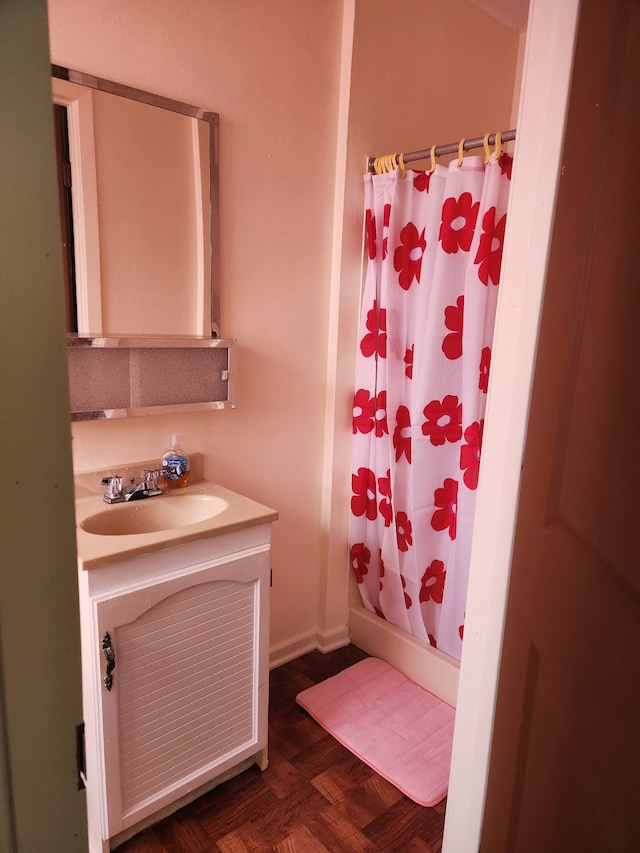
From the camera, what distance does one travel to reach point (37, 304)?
52 centimetres

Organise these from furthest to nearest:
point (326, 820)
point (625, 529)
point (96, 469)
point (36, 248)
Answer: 1. point (96, 469)
2. point (326, 820)
3. point (625, 529)
4. point (36, 248)

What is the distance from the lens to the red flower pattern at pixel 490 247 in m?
1.79

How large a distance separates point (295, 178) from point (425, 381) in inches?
35.2

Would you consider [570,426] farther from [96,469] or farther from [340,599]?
[340,599]

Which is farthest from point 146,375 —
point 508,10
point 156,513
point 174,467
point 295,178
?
point 508,10

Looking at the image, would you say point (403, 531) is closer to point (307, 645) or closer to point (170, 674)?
point (307, 645)

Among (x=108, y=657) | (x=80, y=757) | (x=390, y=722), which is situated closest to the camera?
(x=80, y=757)

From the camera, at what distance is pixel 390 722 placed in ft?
6.60

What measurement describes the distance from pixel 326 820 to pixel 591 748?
1237 mm

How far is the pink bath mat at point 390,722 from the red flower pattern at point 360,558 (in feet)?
1.21

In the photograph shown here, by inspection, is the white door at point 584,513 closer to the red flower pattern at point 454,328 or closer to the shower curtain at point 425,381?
the shower curtain at point 425,381

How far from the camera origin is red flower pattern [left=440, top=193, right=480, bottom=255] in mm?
1879

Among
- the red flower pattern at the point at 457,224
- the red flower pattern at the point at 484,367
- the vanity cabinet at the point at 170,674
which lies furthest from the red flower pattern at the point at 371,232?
the vanity cabinet at the point at 170,674

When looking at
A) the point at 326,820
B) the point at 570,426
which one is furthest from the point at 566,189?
the point at 326,820
